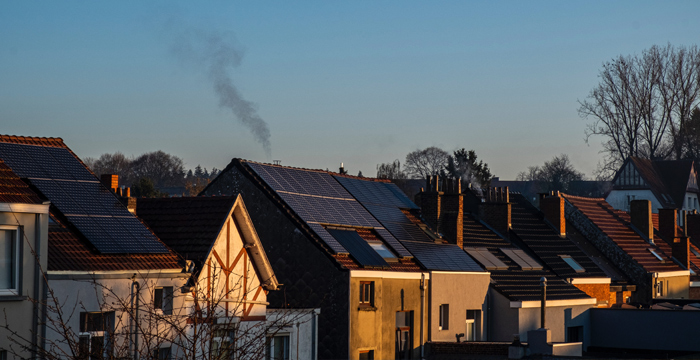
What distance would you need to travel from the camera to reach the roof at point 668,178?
85.5 meters

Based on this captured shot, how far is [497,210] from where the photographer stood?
141 ft

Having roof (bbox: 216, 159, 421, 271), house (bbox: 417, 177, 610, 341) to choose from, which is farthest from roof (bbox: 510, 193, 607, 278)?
roof (bbox: 216, 159, 421, 271)

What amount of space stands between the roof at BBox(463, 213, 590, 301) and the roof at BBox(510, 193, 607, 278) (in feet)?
3.43

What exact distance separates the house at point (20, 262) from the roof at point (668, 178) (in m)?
72.2

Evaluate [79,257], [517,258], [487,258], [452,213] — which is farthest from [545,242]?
[79,257]

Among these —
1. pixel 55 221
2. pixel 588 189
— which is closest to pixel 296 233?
pixel 55 221

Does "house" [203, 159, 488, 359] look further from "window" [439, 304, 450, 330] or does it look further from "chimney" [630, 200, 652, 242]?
"chimney" [630, 200, 652, 242]

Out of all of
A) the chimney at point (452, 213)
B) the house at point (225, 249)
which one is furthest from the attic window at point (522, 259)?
the house at point (225, 249)

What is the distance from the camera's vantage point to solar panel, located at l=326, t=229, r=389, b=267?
30188 mm

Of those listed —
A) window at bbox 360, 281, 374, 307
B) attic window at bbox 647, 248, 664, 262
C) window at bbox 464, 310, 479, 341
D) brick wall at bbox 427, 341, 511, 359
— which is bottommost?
brick wall at bbox 427, 341, 511, 359

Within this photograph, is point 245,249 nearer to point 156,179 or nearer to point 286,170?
point 286,170

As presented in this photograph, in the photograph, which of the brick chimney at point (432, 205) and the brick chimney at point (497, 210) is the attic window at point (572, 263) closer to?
the brick chimney at point (497, 210)

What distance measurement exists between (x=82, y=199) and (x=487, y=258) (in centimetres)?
2004

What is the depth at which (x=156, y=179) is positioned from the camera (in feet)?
367
